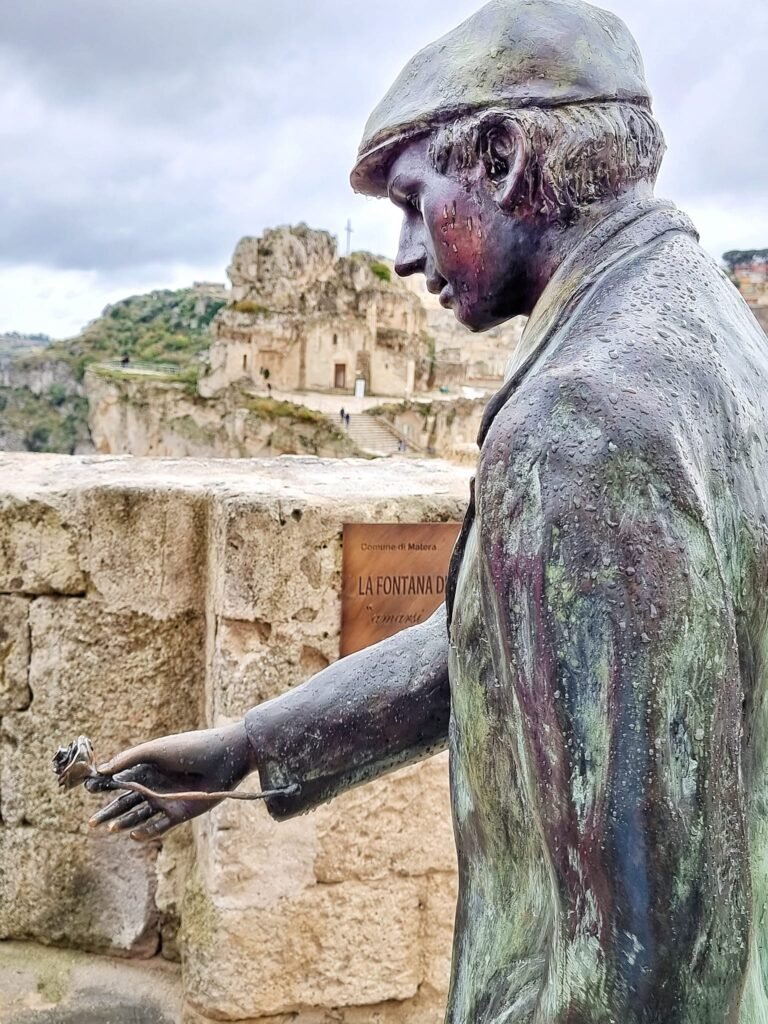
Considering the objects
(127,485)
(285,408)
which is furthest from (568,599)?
(285,408)

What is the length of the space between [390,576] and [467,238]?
1.68m

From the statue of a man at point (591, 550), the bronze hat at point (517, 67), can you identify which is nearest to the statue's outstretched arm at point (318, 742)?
the statue of a man at point (591, 550)

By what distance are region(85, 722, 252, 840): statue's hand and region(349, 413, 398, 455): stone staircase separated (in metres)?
26.8

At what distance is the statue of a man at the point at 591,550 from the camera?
0.76 m

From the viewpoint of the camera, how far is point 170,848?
2896 mm

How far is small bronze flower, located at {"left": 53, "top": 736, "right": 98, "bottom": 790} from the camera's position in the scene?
3.73 feet

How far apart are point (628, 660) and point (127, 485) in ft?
7.03

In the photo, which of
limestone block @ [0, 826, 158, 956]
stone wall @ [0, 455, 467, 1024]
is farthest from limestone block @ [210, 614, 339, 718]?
limestone block @ [0, 826, 158, 956]

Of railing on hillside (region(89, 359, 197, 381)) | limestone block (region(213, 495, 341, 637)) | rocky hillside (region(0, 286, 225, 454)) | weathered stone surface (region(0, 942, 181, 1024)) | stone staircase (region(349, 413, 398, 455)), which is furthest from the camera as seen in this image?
rocky hillside (region(0, 286, 225, 454))

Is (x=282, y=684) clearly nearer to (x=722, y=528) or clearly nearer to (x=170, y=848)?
(x=170, y=848)

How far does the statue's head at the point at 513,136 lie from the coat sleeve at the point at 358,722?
414 mm

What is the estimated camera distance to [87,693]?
2795 millimetres

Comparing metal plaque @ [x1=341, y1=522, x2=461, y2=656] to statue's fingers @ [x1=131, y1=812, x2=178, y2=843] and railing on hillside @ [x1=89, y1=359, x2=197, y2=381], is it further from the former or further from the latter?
railing on hillside @ [x1=89, y1=359, x2=197, y2=381]

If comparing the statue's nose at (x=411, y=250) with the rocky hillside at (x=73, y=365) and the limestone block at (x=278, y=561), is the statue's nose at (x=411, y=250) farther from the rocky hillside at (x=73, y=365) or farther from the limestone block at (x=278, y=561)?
the rocky hillside at (x=73, y=365)
